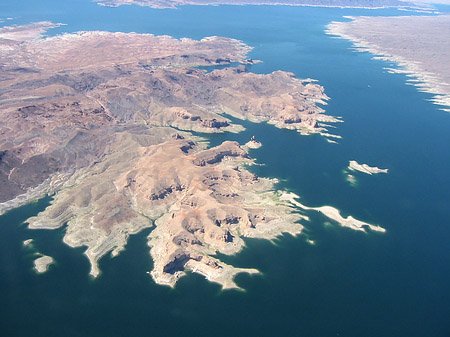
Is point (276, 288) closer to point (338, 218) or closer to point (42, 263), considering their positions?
point (338, 218)

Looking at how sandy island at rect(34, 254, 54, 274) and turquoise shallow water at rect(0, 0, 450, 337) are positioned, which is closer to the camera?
turquoise shallow water at rect(0, 0, 450, 337)

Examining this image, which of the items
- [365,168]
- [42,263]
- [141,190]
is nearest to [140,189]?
[141,190]

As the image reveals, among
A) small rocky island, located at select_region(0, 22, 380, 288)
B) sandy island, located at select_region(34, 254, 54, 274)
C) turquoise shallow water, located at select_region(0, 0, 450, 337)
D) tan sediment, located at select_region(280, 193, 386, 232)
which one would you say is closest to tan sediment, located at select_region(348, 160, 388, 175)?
turquoise shallow water, located at select_region(0, 0, 450, 337)

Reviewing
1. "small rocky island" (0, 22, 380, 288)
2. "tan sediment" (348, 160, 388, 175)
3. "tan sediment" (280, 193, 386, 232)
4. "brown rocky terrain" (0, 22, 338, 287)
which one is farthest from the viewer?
"tan sediment" (348, 160, 388, 175)

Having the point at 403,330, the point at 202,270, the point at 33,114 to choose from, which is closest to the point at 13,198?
the point at 33,114

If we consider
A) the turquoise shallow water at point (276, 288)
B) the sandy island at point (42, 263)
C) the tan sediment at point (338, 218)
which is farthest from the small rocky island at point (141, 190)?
the turquoise shallow water at point (276, 288)

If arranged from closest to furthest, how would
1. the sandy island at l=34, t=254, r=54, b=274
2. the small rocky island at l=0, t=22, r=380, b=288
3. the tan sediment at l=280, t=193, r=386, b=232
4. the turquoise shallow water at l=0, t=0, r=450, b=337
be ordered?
the turquoise shallow water at l=0, t=0, r=450, b=337, the sandy island at l=34, t=254, r=54, b=274, the small rocky island at l=0, t=22, r=380, b=288, the tan sediment at l=280, t=193, r=386, b=232

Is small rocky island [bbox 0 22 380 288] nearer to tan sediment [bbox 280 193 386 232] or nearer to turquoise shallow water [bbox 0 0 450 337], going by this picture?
tan sediment [bbox 280 193 386 232]

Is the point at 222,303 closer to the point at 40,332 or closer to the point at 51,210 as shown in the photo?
the point at 40,332

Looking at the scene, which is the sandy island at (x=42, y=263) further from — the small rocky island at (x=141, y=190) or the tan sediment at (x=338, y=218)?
the tan sediment at (x=338, y=218)

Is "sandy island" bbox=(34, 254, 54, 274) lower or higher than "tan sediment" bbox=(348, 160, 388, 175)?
lower

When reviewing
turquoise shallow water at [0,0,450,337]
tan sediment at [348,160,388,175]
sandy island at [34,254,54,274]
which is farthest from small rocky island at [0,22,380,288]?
tan sediment at [348,160,388,175]
